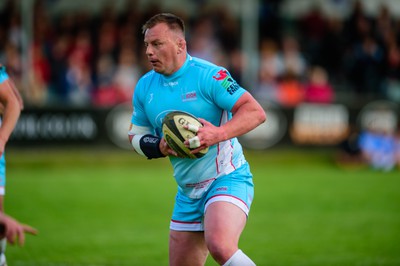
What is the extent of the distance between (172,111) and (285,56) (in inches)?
583

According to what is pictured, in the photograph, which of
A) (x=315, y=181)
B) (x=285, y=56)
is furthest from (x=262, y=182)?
(x=285, y=56)

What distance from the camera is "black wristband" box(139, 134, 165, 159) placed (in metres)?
6.71

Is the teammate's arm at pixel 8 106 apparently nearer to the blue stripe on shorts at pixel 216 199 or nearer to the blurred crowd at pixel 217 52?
the blue stripe on shorts at pixel 216 199

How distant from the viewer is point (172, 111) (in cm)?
661

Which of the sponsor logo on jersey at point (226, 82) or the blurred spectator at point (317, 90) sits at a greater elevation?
the sponsor logo on jersey at point (226, 82)

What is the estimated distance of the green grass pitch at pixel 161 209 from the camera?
10.3 meters

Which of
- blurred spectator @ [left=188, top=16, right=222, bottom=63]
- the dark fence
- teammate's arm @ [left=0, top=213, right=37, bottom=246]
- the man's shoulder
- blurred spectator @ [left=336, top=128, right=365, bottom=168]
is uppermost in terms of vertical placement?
the man's shoulder

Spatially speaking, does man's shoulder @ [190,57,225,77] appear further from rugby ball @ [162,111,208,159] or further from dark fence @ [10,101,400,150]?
dark fence @ [10,101,400,150]

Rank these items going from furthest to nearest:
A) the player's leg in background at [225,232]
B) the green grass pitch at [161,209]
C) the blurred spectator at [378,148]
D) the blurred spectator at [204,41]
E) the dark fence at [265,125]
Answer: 1. the blurred spectator at [204,41]
2. the blurred spectator at [378,148]
3. the dark fence at [265,125]
4. the green grass pitch at [161,209]
5. the player's leg in background at [225,232]

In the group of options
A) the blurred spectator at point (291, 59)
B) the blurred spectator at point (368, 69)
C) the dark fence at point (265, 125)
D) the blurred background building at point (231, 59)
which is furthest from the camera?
the blurred spectator at point (368, 69)

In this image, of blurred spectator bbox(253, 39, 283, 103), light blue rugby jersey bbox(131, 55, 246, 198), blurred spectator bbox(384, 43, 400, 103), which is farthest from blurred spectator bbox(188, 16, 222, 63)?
light blue rugby jersey bbox(131, 55, 246, 198)

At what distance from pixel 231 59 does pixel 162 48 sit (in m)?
14.0

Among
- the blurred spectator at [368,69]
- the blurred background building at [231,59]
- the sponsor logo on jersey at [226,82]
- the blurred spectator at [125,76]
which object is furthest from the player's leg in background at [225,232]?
the blurred spectator at [368,69]

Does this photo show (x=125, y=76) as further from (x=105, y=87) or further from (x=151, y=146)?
(x=151, y=146)
